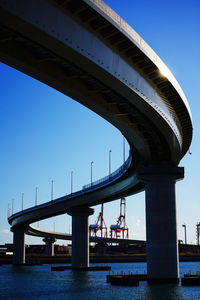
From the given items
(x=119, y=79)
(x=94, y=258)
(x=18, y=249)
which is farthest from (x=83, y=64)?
(x=94, y=258)

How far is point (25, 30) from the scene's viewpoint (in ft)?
70.0

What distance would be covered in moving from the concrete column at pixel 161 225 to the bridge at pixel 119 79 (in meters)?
0.11

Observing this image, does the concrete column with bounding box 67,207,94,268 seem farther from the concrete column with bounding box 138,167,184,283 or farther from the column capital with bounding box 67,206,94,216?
the concrete column with bounding box 138,167,184,283

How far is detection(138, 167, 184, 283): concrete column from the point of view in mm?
46438

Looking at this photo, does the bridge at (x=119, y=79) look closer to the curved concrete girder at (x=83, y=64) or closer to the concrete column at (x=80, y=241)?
the curved concrete girder at (x=83, y=64)

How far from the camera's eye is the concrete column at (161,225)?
46438mm

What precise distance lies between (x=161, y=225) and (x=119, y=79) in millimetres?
23685

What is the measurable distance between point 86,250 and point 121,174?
29.5 m

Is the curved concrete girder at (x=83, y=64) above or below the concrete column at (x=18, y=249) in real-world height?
above

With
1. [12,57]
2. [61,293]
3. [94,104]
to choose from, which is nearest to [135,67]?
[94,104]

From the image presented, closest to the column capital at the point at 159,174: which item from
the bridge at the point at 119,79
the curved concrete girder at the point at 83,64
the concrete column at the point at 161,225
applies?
the concrete column at the point at 161,225

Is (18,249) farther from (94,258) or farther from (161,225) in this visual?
(161,225)

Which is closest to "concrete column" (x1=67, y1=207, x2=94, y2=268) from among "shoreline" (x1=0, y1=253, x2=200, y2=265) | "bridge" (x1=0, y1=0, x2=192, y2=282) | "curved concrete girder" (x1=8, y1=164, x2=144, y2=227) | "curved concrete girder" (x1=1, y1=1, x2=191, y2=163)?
"curved concrete girder" (x1=8, y1=164, x2=144, y2=227)

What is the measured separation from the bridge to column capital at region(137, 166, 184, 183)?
0.11 metres
